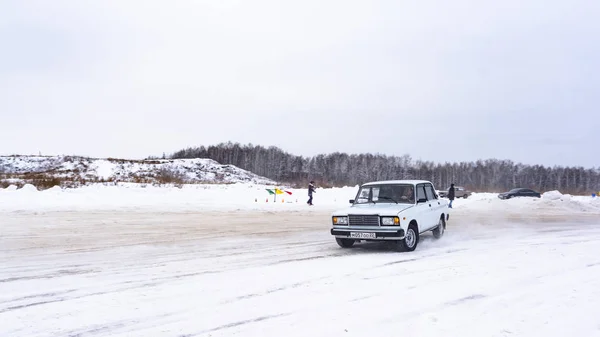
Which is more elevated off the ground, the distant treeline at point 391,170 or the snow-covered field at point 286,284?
the distant treeline at point 391,170

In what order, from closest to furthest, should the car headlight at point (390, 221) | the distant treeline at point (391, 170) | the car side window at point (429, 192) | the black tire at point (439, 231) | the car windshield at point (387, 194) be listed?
the car headlight at point (390, 221) < the car windshield at point (387, 194) < the car side window at point (429, 192) < the black tire at point (439, 231) < the distant treeline at point (391, 170)

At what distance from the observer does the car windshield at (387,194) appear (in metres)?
11.3

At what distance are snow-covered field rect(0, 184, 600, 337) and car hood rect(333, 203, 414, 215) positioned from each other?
1.01 m

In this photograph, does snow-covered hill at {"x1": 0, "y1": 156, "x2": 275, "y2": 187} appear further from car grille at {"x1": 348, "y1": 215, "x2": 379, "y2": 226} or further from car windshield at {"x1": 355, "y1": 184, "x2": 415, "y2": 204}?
car grille at {"x1": 348, "y1": 215, "x2": 379, "y2": 226}

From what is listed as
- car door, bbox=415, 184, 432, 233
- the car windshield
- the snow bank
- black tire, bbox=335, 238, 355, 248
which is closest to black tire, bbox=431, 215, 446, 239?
car door, bbox=415, 184, 432, 233

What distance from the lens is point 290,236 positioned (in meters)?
13.5

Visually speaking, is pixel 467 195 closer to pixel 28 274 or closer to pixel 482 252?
pixel 482 252

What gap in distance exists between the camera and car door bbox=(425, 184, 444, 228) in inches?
480

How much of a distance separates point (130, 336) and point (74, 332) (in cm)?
70

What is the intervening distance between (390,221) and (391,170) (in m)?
109

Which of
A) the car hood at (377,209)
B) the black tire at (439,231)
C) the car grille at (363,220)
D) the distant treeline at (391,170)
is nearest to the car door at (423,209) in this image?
the car hood at (377,209)

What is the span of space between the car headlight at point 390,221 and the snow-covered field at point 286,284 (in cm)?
73

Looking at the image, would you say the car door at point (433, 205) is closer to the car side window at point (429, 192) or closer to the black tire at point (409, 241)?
the car side window at point (429, 192)

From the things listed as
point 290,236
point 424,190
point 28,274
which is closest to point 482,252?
point 424,190
